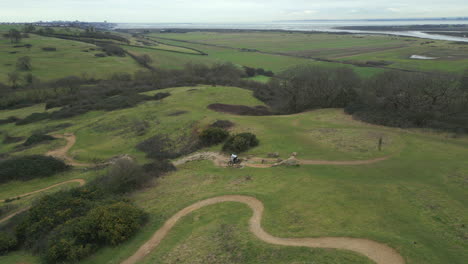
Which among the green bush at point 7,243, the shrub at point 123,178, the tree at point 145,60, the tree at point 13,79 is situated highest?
the tree at point 145,60

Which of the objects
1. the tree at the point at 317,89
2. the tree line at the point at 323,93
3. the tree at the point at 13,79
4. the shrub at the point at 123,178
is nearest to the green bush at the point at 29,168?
the shrub at the point at 123,178

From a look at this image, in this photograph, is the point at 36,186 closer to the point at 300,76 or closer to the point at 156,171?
the point at 156,171

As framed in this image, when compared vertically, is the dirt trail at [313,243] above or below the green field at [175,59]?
below

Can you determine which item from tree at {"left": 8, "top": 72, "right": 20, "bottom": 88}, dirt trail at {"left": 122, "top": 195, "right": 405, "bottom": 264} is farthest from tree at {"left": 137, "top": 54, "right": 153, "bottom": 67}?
dirt trail at {"left": 122, "top": 195, "right": 405, "bottom": 264}

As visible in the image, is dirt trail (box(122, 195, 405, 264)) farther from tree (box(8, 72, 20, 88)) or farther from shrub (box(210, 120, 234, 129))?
tree (box(8, 72, 20, 88))

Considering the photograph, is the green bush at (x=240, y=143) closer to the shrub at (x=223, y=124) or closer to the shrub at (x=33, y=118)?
the shrub at (x=223, y=124)

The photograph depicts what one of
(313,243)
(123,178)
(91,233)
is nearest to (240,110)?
(123,178)
